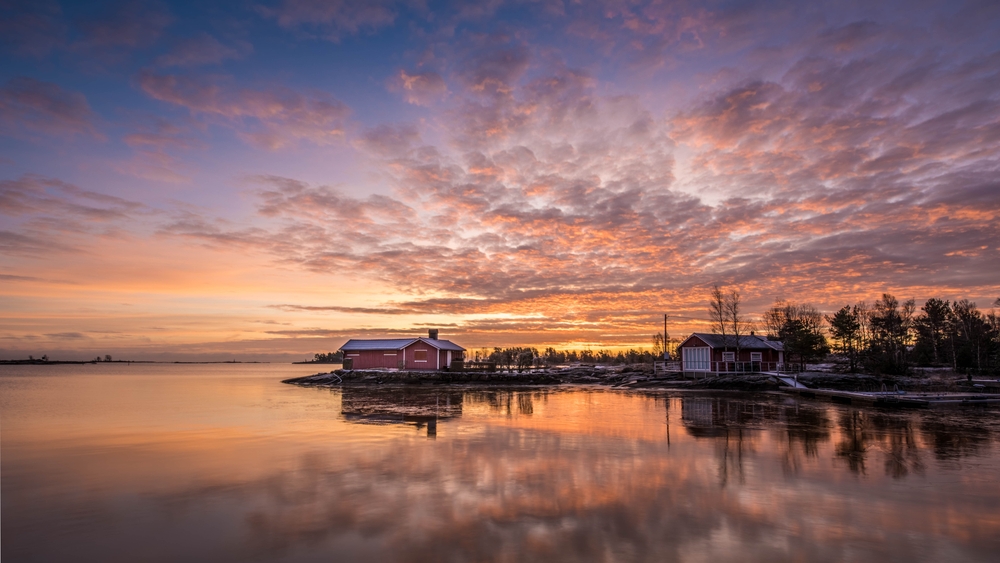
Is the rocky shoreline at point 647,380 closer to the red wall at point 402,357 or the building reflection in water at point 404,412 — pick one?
the red wall at point 402,357

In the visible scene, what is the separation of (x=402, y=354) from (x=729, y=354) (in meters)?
40.8

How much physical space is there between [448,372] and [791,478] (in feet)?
178

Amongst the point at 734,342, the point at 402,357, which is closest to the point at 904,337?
the point at 734,342

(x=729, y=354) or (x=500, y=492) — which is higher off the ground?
(x=729, y=354)

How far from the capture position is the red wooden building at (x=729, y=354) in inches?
2250

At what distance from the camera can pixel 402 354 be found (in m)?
67.5

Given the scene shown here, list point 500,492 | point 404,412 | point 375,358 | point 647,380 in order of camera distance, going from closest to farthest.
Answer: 1. point 500,492
2. point 404,412
3. point 647,380
4. point 375,358

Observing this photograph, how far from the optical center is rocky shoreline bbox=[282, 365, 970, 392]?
150ft

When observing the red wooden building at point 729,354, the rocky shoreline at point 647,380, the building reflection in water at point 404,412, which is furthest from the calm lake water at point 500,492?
the red wooden building at point 729,354

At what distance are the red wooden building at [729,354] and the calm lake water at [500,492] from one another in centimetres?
3410

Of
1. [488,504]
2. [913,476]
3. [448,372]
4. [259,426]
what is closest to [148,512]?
[488,504]

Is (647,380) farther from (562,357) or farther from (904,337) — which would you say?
(562,357)

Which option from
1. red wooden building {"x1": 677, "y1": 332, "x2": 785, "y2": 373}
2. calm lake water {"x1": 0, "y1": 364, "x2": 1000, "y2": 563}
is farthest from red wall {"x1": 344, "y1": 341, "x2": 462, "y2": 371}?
calm lake water {"x1": 0, "y1": 364, "x2": 1000, "y2": 563}

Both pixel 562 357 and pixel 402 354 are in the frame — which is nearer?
pixel 402 354
